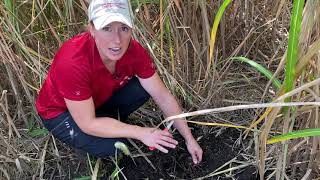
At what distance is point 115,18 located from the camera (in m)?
1.17

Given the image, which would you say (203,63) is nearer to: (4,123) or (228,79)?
(228,79)

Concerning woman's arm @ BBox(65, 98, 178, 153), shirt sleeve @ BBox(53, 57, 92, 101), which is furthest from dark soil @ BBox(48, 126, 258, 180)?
shirt sleeve @ BBox(53, 57, 92, 101)

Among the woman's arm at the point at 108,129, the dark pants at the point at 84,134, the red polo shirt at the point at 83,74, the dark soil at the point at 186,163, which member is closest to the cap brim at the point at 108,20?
the red polo shirt at the point at 83,74

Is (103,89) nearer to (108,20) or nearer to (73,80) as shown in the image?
(73,80)

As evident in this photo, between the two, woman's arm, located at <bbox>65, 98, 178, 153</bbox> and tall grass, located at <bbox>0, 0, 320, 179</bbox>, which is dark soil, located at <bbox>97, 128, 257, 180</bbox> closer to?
tall grass, located at <bbox>0, 0, 320, 179</bbox>

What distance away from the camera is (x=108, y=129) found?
1298 millimetres

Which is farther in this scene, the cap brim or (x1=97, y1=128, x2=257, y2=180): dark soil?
(x1=97, y1=128, x2=257, y2=180): dark soil

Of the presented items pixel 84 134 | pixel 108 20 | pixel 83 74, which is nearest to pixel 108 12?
pixel 108 20

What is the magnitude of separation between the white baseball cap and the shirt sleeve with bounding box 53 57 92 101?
0.42 ft

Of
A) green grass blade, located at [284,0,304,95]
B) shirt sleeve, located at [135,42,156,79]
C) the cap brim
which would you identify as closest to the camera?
green grass blade, located at [284,0,304,95]

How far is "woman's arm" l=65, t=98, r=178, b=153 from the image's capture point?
1.25 m

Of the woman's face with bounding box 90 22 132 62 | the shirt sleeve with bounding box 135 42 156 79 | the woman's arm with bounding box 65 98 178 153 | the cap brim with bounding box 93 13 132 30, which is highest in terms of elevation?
the cap brim with bounding box 93 13 132 30

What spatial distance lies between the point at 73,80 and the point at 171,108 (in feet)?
1.10

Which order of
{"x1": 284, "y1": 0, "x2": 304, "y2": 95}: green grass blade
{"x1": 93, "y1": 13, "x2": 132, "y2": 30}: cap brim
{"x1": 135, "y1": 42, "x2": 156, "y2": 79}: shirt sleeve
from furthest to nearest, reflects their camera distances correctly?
{"x1": 135, "y1": 42, "x2": 156, "y2": 79}: shirt sleeve < {"x1": 93, "y1": 13, "x2": 132, "y2": 30}: cap brim < {"x1": 284, "y1": 0, "x2": 304, "y2": 95}: green grass blade
